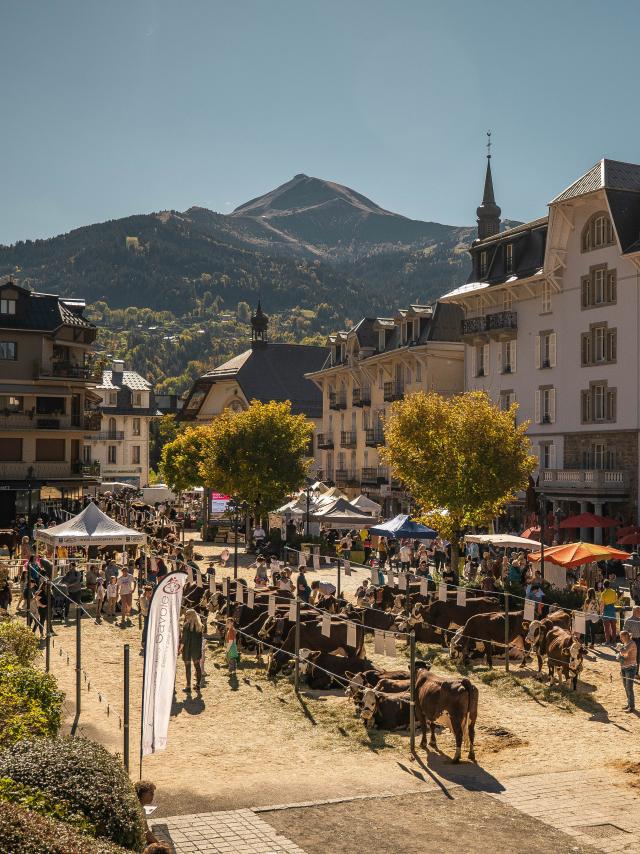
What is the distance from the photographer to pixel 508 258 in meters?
56.6

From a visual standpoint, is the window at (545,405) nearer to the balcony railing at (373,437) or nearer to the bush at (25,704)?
the balcony railing at (373,437)

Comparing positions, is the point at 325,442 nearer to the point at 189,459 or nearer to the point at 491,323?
the point at 189,459

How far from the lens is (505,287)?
54969 millimetres

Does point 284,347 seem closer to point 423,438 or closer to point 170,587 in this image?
point 423,438

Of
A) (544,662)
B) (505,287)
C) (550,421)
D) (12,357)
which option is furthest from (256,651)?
(12,357)

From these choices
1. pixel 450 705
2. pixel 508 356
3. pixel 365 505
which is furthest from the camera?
pixel 508 356

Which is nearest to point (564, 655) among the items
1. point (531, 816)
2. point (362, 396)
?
point (531, 816)

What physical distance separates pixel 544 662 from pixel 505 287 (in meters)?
34.3

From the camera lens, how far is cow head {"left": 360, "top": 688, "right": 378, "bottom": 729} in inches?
725

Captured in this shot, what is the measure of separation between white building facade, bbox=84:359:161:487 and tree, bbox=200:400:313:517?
190 feet

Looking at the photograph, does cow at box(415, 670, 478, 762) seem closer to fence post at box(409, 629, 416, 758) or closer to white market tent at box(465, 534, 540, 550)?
fence post at box(409, 629, 416, 758)

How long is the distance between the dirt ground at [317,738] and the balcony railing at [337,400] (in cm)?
5265

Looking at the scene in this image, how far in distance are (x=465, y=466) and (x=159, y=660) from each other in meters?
24.5

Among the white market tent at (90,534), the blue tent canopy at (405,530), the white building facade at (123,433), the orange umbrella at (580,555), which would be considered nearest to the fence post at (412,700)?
the orange umbrella at (580,555)
